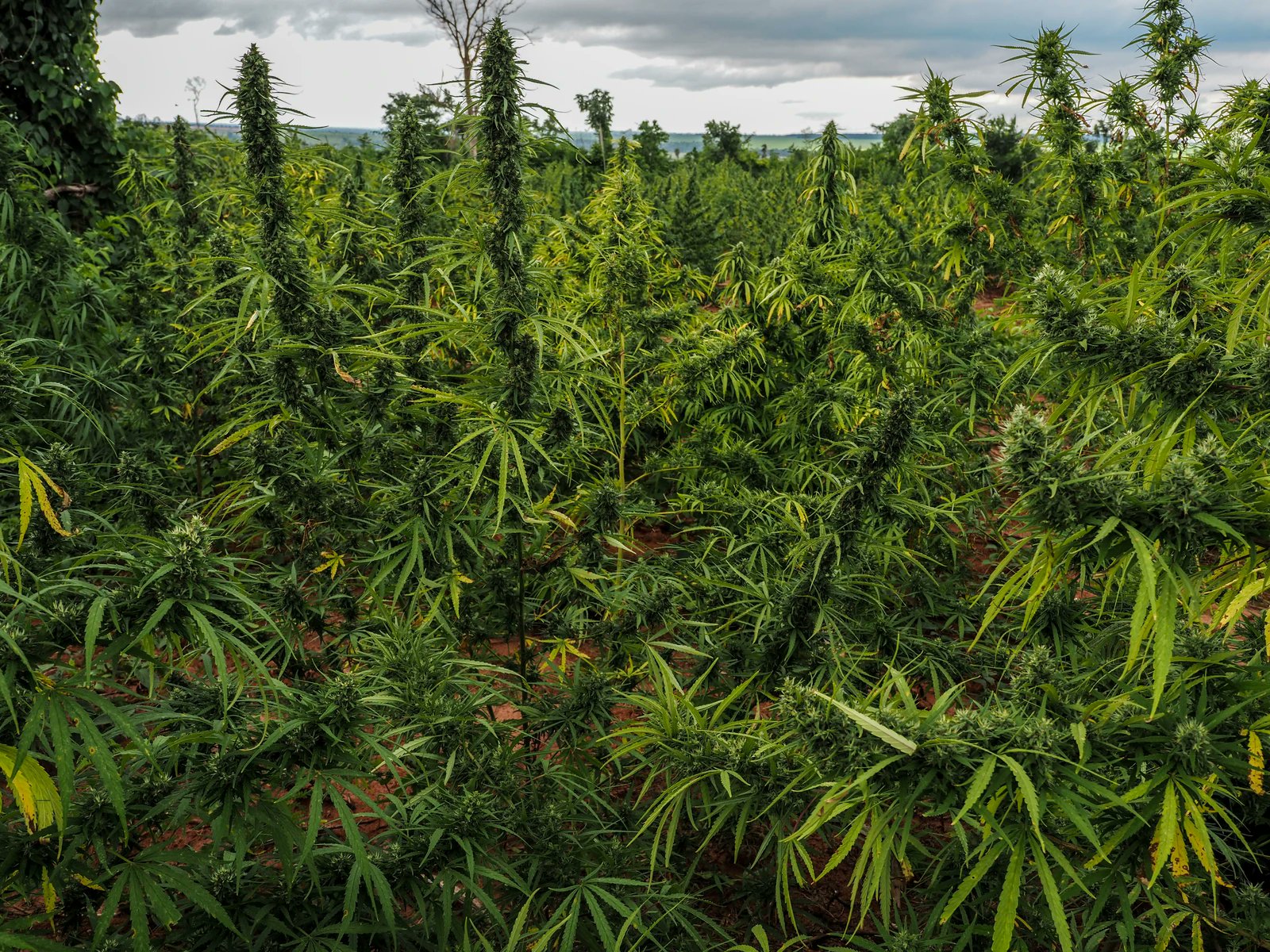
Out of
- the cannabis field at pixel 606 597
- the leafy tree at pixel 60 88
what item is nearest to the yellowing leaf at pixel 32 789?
the cannabis field at pixel 606 597

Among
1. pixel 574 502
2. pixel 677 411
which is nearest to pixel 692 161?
pixel 677 411

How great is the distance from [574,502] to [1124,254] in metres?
3.16

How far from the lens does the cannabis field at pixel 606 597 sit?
1518 millimetres

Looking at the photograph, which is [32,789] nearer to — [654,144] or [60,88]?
[60,88]

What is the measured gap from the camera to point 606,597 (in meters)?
2.43

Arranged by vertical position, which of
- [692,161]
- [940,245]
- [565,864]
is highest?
[692,161]

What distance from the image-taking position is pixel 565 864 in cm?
203

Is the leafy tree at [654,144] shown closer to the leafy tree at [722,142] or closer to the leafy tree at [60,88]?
the leafy tree at [722,142]

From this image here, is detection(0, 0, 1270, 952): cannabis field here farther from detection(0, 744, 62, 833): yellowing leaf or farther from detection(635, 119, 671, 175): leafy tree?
detection(635, 119, 671, 175): leafy tree

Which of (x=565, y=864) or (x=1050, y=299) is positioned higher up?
(x=1050, y=299)

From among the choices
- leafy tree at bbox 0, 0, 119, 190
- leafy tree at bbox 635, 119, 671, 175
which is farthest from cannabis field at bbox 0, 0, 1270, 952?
leafy tree at bbox 635, 119, 671, 175

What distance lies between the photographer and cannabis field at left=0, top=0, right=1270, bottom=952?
1518mm

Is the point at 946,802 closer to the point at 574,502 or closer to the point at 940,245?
the point at 574,502

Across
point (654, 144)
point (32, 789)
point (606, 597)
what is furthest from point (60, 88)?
point (654, 144)
